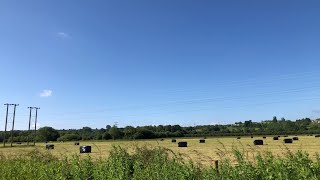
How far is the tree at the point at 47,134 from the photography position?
459ft

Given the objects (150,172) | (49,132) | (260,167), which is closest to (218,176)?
(260,167)

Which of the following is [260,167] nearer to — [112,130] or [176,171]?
[176,171]

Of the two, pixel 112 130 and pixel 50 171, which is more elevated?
pixel 112 130

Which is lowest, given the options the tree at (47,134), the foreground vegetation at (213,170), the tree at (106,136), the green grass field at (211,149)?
the foreground vegetation at (213,170)

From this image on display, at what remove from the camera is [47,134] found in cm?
14150

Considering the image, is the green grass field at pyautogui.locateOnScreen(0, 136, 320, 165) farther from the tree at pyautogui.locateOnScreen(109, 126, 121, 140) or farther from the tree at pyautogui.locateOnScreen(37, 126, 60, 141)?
the tree at pyautogui.locateOnScreen(37, 126, 60, 141)

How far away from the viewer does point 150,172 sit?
8797 mm

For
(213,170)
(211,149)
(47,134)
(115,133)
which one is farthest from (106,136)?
(213,170)

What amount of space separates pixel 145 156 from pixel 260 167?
588 centimetres

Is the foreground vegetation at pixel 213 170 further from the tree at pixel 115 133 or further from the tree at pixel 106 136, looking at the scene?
the tree at pixel 106 136

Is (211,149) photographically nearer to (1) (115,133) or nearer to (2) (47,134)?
(1) (115,133)

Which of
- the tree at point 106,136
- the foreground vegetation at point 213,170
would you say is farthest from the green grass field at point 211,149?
the tree at point 106,136

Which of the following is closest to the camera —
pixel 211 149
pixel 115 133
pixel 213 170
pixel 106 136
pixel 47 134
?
pixel 213 170

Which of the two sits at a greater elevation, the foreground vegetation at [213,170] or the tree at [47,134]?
the tree at [47,134]
